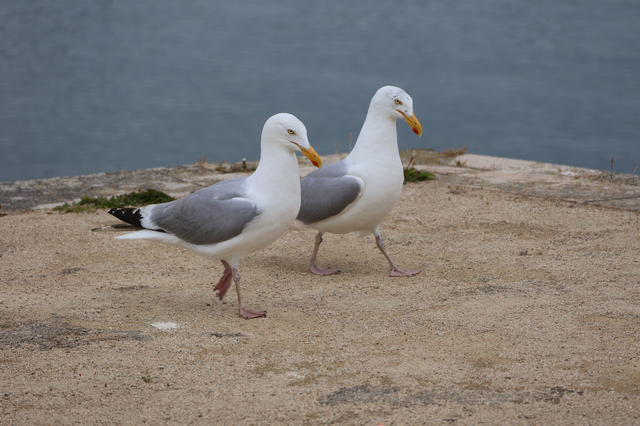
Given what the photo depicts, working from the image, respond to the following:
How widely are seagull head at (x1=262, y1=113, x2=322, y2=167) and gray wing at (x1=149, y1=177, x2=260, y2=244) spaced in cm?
46

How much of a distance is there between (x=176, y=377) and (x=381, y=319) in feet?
5.20

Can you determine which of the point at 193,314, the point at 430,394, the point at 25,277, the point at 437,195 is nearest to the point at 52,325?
the point at 193,314

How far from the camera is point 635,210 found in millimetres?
7465

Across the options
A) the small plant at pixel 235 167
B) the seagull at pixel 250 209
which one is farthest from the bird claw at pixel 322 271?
the small plant at pixel 235 167

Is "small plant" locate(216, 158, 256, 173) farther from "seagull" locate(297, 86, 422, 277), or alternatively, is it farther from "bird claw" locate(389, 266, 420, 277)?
"bird claw" locate(389, 266, 420, 277)

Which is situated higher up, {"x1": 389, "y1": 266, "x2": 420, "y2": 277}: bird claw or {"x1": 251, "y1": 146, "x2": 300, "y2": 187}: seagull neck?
{"x1": 251, "y1": 146, "x2": 300, "y2": 187}: seagull neck

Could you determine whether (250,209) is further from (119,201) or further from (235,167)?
(235,167)

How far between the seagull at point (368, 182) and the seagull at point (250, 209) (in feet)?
3.01

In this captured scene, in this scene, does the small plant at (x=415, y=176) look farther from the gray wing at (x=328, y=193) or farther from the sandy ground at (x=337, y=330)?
the gray wing at (x=328, y=193)

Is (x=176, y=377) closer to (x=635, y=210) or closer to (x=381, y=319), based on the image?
(x=381, y=319)

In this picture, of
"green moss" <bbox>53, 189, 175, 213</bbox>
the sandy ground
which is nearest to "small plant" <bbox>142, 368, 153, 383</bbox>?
the sandy ground

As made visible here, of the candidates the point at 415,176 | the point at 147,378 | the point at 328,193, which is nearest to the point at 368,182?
the point at 328,193

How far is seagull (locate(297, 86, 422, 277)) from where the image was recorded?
18.7ft

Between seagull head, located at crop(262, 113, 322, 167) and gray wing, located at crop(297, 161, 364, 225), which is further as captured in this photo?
gray wing, located at crop(297, 161, 364, 225)
